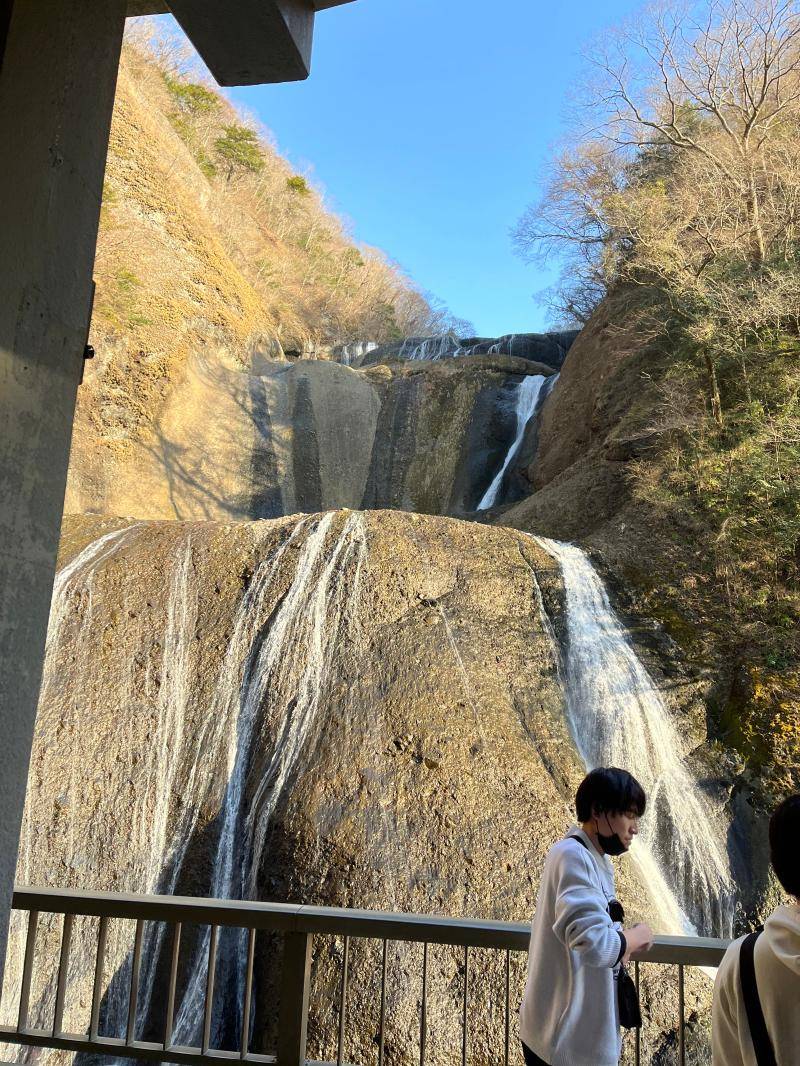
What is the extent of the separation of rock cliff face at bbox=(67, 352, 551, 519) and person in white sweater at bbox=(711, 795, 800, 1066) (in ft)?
53.6

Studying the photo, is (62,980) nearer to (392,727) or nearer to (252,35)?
(252,35)

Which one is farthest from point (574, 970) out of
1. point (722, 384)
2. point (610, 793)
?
point (722, 384)

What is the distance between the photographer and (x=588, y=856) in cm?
239

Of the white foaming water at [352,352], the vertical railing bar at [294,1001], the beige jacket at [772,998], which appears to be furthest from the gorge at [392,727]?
the white foaming water at [352,352]

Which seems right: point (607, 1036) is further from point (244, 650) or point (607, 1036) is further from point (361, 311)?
point (361, 311)

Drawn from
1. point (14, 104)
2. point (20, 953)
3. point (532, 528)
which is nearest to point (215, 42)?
point (14, 104)

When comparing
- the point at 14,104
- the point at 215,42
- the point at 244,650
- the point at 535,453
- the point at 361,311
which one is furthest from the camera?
the point at 361,311

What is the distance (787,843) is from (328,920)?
2.00 m

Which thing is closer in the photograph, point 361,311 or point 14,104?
point 14,104

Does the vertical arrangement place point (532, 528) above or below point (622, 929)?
above

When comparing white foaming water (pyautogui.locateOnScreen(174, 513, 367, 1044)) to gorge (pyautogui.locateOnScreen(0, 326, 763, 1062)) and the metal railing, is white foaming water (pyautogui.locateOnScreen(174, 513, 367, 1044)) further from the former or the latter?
the metal railing

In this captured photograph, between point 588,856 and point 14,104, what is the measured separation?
9.20ft

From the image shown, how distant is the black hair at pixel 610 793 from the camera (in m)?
2.46

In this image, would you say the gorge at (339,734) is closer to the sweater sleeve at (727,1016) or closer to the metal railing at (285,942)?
the metal railing at (285,942)
